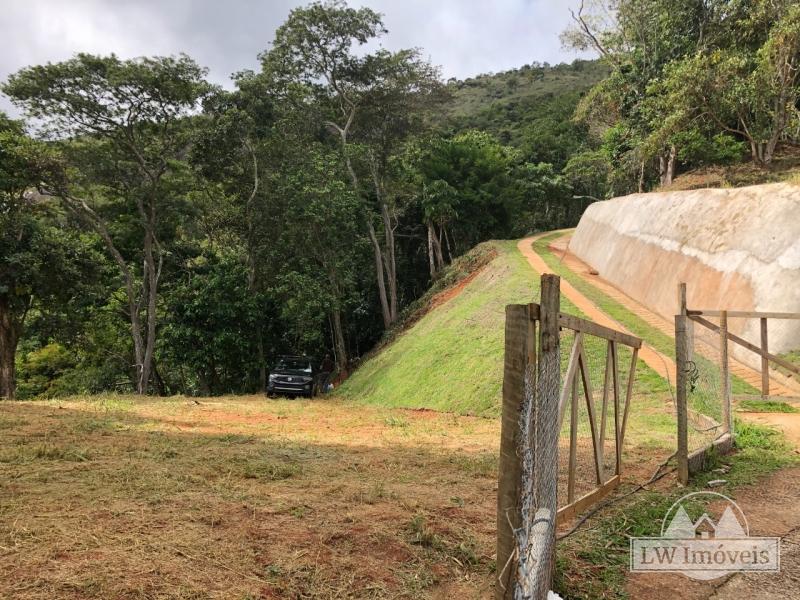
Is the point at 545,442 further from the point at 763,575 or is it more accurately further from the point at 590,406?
the point at 763,575

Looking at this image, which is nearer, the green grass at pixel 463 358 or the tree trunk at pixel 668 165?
the green grass at pixel 463 358

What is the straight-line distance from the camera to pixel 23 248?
50.4 ft

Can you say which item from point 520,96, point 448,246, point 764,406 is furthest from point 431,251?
point 520,96

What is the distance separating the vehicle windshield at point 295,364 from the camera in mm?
19188

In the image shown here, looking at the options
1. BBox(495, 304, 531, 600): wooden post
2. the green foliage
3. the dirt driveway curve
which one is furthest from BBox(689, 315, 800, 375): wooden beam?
the green foliage

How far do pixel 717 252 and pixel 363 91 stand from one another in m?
17.7

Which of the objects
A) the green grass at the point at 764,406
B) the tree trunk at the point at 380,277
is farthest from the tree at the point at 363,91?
the green grass at the point at 764,406

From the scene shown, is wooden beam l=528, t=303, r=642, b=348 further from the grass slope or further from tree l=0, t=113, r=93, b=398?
tree l=0, t=113, r=93, b=398

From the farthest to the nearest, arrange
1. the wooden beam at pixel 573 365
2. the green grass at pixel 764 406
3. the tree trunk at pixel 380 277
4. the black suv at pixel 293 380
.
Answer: the tree trunk at pixel 380 277 < the black suv at pixel 293 380 < the green grass at pixel 764 406 < the wooden beam at pixel 573 365

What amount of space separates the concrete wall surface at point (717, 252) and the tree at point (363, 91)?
10.9m

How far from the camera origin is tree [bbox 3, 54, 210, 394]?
15.6 metres

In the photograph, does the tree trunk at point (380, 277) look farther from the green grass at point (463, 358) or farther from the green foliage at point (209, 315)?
the green foliage at point (209, 315)

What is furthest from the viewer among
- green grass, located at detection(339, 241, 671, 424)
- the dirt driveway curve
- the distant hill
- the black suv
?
the distant hill

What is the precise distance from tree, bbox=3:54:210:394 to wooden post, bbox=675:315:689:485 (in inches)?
652
